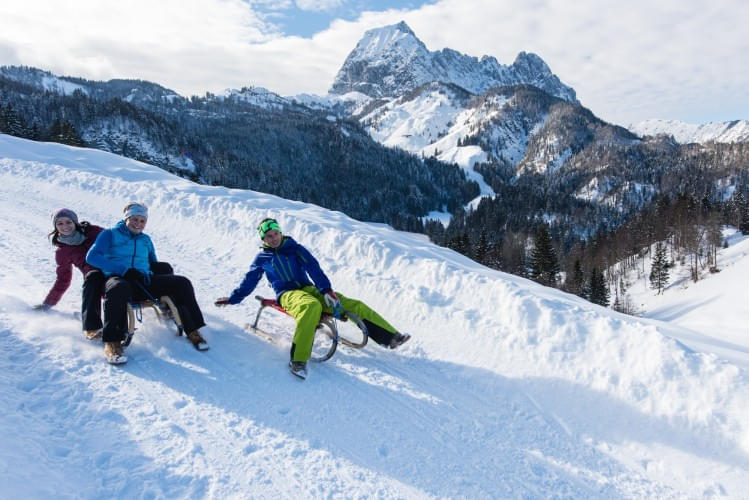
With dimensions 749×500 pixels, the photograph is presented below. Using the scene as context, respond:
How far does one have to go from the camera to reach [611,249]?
75938 mm

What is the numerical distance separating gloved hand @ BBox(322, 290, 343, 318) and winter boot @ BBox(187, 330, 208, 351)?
5.13 feet

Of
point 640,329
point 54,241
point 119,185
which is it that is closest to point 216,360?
point 54,241

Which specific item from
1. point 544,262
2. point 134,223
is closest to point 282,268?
point 134,223

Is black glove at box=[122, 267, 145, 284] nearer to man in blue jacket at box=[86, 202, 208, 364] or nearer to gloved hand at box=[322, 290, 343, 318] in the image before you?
man in blue jacket at box=[86, 202, 208, 364]

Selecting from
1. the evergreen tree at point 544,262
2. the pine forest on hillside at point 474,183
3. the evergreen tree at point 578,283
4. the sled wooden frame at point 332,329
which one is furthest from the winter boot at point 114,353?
the evergreen tree at point 578,283

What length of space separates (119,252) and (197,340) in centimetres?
148

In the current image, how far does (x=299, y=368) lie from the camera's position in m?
4.58

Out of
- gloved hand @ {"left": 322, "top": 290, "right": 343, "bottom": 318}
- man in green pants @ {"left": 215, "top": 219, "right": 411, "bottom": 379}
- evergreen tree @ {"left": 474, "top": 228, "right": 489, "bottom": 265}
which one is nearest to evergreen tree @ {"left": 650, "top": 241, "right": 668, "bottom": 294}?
evergreen tree @ {"left": 474, "top": 228, "right": 489, "bottom": 265}

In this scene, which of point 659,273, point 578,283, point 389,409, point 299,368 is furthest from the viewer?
point 659,273

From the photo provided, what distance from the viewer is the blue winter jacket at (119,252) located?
4.86 meters

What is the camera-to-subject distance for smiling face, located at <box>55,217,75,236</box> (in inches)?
207

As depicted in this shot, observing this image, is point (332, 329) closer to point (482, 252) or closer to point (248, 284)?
point (248, 284)

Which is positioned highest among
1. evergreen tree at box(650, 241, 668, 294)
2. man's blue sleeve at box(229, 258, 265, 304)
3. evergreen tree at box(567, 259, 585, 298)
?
evergreen tree at box(650, 241, 668, 294)

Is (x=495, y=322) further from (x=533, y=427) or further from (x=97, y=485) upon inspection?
(x=97, y=485)
